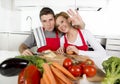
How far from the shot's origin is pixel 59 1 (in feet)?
4.19

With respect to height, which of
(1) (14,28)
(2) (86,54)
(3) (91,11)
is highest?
(3) (91,11)

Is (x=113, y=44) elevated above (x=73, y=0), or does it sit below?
below

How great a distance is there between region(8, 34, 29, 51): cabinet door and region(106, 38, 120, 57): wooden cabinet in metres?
0.55

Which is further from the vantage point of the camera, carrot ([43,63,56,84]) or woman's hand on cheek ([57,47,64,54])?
woman's hand on cheek ([57,47,64,54])

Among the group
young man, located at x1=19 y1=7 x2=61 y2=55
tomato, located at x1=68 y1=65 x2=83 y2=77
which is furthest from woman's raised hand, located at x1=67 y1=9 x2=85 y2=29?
tomato, located at x1=68 y1=65 x2=83 y2=77

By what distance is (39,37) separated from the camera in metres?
1.21

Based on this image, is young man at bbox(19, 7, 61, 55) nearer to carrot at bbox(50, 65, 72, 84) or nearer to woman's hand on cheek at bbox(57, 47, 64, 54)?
woman's hand on cheek at bbox(57, 47, 64, 54)

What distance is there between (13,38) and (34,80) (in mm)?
885

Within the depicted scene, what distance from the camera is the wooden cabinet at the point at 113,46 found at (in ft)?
4.09

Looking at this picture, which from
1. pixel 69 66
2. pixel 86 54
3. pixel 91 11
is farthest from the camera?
pixel 91 11

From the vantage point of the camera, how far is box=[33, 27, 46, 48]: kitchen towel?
3.99 ft

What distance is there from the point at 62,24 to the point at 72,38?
11cm

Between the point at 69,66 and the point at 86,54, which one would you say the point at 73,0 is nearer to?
the point at 86,54

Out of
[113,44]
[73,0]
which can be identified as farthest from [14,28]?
[113,44]
